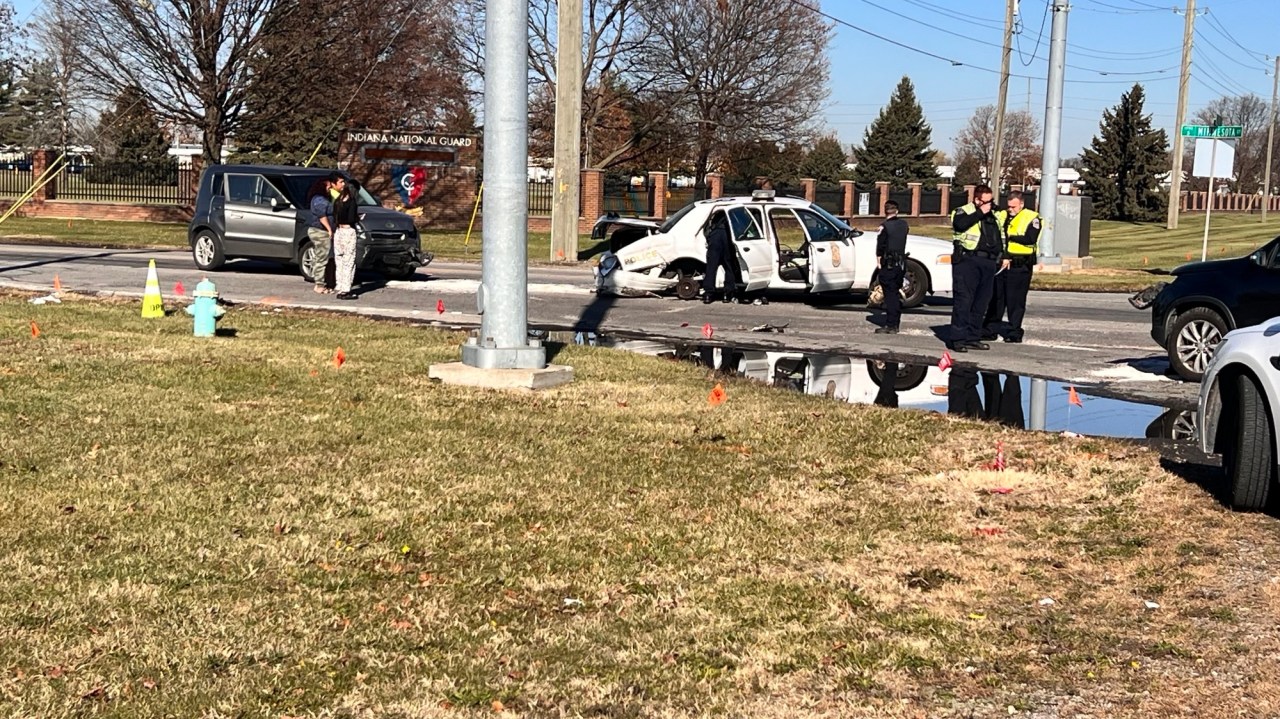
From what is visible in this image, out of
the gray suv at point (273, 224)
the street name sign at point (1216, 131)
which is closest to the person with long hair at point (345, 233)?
the gray suv at point (273, 224)

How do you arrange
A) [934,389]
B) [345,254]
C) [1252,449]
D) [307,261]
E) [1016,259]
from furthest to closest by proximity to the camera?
1. [307,261]
2. [345,254]
3. [1016,259]
4. [934,389]
5. [1252,449]

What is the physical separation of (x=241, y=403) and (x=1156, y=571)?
6.18 m

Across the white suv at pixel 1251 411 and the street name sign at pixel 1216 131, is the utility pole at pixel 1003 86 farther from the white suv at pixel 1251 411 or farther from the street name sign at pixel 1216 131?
the white suv at pixel 1251 411

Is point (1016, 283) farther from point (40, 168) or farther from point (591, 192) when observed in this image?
point (40, 168)

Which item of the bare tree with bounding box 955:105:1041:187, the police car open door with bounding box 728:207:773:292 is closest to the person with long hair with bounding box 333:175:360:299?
the police car open door with bounding box 728:207:773:292

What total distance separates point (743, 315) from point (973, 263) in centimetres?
412

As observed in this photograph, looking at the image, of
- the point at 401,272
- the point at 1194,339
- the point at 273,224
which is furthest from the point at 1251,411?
the point at 273,224

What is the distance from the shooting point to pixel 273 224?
21562 millimetres

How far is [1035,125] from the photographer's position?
118500mm

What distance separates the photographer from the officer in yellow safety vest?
14.6 meters

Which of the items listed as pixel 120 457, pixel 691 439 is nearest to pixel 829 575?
pixel 691 439

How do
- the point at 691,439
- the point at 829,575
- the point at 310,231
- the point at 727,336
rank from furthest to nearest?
the point at 310,231, the point at 727,336, the point at 691,439, the point at 829,575

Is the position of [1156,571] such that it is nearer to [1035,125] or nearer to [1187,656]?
[1187,656]

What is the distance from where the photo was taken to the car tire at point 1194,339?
40.4 ft
